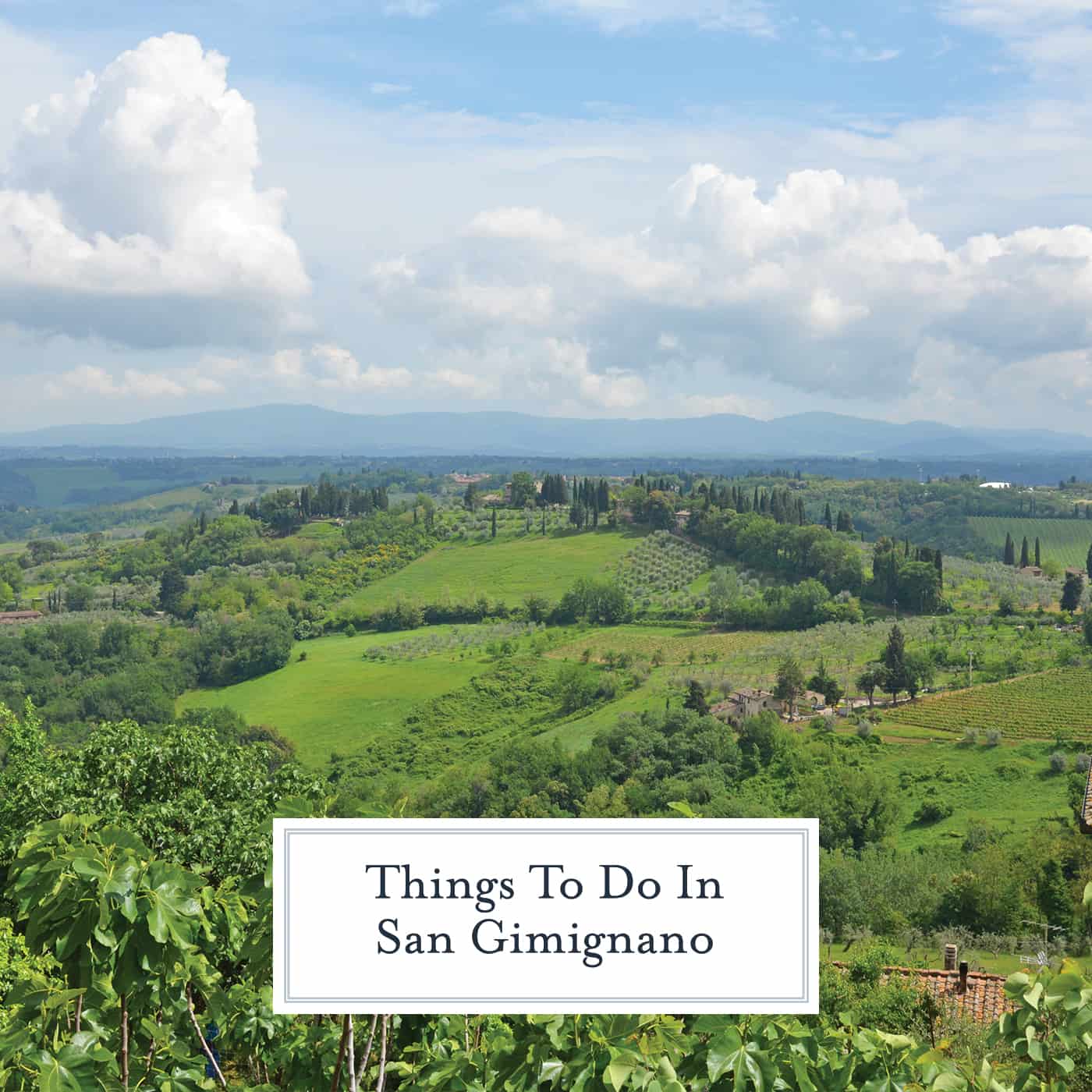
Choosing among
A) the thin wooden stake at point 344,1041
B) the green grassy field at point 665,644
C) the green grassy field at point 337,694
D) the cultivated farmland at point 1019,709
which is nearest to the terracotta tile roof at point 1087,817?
the thin wooden stake at point 344,1041

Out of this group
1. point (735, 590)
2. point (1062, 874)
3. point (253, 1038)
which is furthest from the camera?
point (735, 590)

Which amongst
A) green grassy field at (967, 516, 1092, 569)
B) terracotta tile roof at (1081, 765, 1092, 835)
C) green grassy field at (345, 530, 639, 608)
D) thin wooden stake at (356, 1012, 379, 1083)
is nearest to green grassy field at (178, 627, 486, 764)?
green grassy field at (345, 530, 639, 608)

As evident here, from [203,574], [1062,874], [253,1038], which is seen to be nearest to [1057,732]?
[1062,874]

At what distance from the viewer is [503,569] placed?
98188 mm

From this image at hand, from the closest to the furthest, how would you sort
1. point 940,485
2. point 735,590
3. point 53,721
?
point 53,721 < point 735,590 < point 940,485

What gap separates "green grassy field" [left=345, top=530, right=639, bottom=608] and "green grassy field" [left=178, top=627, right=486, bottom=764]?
36.0ft

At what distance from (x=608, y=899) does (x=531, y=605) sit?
283ft

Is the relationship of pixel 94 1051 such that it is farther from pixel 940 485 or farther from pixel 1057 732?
pixel 940 485

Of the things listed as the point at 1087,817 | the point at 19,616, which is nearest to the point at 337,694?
the point at 19,616

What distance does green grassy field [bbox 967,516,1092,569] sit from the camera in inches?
4279

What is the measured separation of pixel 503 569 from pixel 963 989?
82990 millimetres

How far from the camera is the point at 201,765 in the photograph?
15.9m

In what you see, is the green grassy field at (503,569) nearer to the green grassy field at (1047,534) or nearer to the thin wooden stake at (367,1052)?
the green grassy field at (1047,534)

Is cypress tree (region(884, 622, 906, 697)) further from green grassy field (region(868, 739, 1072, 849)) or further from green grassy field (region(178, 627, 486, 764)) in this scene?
green grassy field (region(178, 627, 486, 764))
